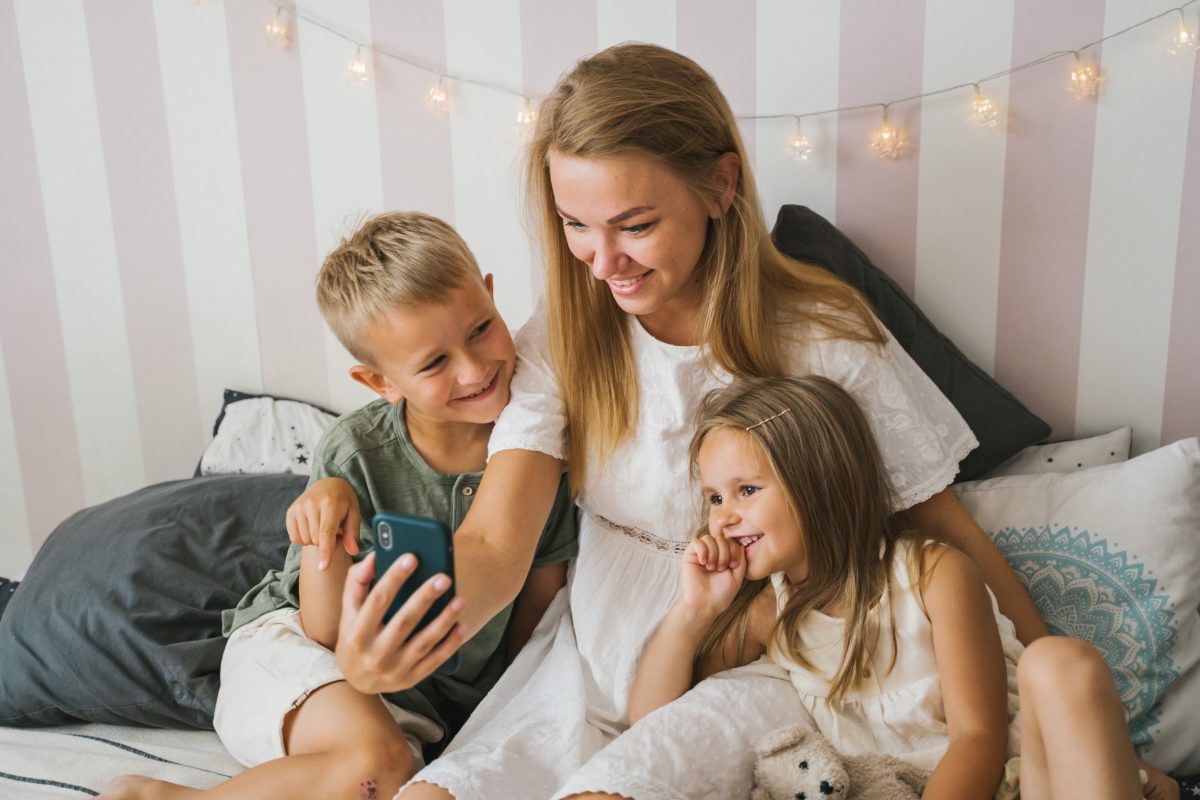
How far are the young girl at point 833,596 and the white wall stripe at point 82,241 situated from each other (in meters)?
1.38

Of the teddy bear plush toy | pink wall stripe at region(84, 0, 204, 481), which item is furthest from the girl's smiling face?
pink wall stripe at region(84, 0, 204, 481)

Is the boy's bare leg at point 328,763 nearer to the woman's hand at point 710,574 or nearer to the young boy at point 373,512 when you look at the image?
the young boy at point 373,512

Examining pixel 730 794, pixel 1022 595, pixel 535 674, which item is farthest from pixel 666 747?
pixel 1022 595

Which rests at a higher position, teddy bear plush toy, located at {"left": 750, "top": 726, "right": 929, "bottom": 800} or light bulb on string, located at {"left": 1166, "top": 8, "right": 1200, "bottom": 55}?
light bulb on string, located at {"left": 1166, "top": 8, "right": 1200, "bottom": 55}

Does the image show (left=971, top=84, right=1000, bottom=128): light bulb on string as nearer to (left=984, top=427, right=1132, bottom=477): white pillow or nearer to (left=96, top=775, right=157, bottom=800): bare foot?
(left=984, top=427, right=1132, bottom=477): white pillow

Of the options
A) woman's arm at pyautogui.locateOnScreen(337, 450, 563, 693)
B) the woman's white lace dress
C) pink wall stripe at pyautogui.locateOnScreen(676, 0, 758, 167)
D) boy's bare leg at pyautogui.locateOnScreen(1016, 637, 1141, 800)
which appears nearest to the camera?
boy's bare leg at pyautogui.locateOnScreen(1016, 637, 1141, 800)

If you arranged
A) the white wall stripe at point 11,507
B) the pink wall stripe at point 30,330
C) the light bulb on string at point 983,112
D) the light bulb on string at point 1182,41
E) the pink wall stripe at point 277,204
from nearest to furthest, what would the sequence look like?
1. the light bulb on string at point 1182,41
2. the light bulb on string at point 983,112
3. the pink wall stripe at point 277,204
4. the pink wall stripe at point 30,330
5. the white wall stripe at point 11,507

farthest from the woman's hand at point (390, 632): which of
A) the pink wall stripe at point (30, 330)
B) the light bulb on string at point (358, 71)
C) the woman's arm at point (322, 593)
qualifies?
the pink wall stripe at point (30, 330)

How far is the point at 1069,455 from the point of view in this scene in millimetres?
1553

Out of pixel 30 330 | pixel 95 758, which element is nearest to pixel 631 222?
pixel 95 758

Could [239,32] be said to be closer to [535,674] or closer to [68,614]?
[68,614]

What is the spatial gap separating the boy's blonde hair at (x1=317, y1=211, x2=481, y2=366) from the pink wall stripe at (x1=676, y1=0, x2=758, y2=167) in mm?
560

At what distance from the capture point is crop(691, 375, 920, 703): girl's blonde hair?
1256 mm

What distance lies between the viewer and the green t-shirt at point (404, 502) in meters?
1.43
